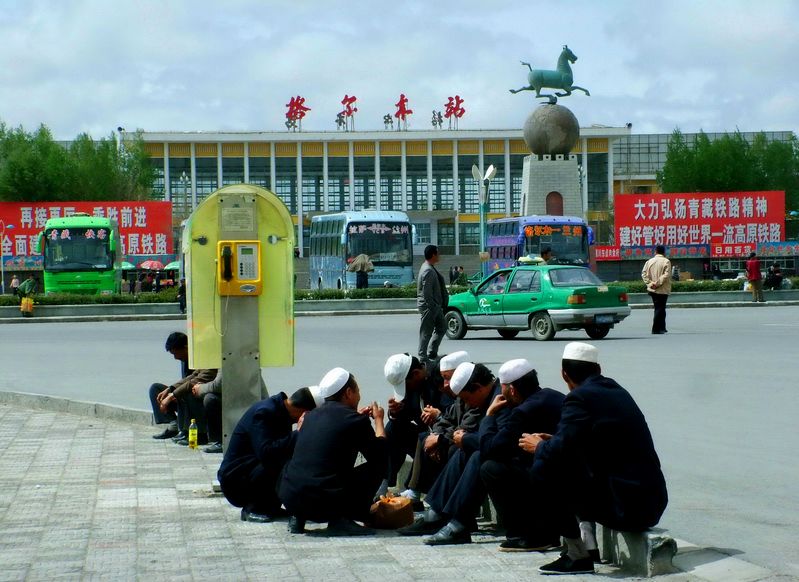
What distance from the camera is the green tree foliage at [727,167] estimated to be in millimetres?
88562

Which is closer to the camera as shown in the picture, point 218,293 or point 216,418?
point 218,293

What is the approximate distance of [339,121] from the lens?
103 metres

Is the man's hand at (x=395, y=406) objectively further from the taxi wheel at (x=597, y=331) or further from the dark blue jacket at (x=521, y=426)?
the taxi wheel at (x=597, y=331)

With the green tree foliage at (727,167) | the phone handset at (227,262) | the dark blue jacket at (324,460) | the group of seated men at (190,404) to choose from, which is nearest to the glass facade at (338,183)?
the green tree foliage at (727,167)

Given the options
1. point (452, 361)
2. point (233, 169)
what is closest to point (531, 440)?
point (452, 361)

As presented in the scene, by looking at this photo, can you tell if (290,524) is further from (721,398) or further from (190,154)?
(190,154)

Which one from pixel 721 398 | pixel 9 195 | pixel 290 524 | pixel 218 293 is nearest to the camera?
pixel 290 524

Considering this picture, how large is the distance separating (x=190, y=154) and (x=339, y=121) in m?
12.3

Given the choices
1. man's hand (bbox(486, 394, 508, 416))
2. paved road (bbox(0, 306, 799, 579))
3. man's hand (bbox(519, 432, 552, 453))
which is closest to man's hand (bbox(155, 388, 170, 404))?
paved road (bbox(0, 306, 799, 579))

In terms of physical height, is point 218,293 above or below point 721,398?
above

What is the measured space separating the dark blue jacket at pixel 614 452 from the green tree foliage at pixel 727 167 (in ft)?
278

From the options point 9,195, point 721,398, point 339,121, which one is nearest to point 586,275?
point 721,398

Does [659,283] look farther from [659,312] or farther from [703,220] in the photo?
[703,220]

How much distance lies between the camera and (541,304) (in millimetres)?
24547
